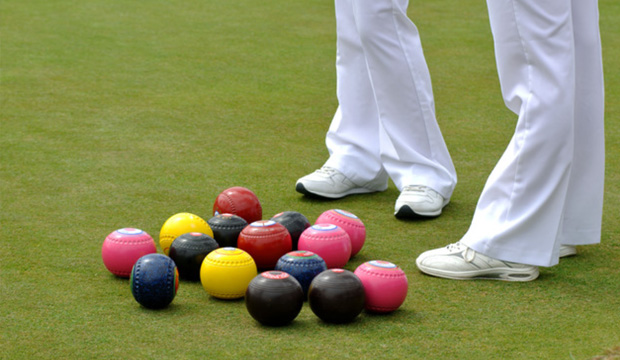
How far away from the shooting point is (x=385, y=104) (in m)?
4.01

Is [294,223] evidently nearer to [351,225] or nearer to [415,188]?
[351,225]

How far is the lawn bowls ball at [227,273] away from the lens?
289 cm

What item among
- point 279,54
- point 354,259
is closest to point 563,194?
point 354,259

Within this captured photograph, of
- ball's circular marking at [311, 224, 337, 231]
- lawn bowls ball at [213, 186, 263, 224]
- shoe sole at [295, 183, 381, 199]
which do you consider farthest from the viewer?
shoe sole at [295, 183, 381, 199]

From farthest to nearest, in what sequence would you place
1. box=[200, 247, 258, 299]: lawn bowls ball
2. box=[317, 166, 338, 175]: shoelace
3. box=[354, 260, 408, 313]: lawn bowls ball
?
box=[317, 166, 338, 175]: shoelace
box=[200, 247, 258, 299]: lawn bowls ball
box=[354, 260, 408, 313]: lawn bowls ball

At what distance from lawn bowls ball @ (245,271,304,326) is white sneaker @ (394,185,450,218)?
1.20 m

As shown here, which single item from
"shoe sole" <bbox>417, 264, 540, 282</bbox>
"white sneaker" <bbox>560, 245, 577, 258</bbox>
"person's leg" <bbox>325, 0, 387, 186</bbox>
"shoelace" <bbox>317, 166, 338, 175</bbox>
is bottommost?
"shoe sole" <bbox>417, 264, 540, 282</bbox>

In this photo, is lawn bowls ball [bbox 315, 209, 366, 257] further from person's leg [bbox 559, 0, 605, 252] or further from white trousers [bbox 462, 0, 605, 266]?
person's leg [bbox 559, 0, 605, 252]

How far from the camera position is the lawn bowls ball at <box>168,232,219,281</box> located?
306 centimetres

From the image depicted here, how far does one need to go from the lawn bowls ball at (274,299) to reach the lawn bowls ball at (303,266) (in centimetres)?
17

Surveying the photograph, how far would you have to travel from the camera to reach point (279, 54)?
23.9 feet

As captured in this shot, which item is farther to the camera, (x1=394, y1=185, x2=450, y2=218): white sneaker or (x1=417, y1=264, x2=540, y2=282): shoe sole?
(x1=394, y1=185, x2=450, y2=218): white sneaker

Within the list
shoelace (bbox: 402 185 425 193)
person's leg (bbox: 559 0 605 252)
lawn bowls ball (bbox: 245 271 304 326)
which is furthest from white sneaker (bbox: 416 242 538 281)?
shoelace (bbox: 402 185 425 193)

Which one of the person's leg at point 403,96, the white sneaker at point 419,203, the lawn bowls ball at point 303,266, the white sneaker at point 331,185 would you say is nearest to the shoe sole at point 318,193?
the white sneaker at point 331,185
